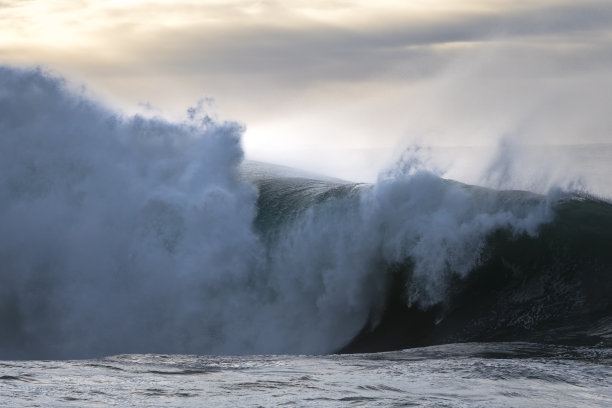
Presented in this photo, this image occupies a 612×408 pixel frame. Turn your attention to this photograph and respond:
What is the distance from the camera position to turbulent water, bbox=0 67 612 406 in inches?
515

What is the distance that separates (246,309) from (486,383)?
287 inches

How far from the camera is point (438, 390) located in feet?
28.5

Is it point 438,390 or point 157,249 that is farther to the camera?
point 157,249

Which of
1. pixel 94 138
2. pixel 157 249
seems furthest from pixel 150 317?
pixel 94 138

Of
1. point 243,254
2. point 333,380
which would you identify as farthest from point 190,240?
point 333,380

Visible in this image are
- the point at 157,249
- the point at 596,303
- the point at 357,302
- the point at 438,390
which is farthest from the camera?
the point at 157,249

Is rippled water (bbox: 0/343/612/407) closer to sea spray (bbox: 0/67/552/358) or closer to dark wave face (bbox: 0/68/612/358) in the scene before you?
dark wave face (bbox: 0/68/612/358)

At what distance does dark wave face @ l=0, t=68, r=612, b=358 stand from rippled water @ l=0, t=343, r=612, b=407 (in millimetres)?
2215

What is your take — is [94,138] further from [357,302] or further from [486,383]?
[486,383]

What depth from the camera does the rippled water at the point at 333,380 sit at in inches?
326

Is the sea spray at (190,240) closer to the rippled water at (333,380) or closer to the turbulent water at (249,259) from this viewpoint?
the turbulent water at (249,259)

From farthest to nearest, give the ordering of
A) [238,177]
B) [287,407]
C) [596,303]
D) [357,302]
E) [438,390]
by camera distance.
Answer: [238,177] < [357,302] < [596,303] < [438,390] < [287,407]

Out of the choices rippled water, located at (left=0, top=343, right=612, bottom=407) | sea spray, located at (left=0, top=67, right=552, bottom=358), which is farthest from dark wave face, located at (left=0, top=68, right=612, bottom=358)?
rippled water, located at (left=0, top=343, right=612, bottom=407)

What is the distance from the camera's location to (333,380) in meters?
9.33
